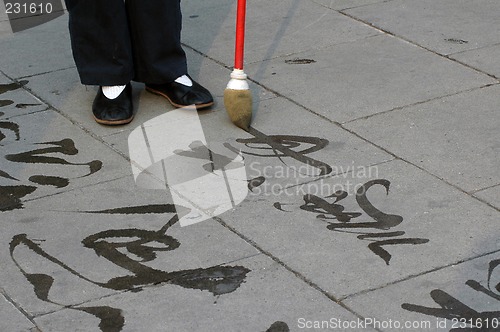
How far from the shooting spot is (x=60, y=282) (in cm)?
337

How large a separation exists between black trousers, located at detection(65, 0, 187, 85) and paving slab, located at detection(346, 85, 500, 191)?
948 millimetres

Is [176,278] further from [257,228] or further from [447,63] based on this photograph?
[447,63]

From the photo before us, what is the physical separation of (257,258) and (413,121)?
1.39 metres

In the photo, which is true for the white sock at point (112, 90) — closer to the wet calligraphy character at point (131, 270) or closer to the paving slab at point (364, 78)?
the paving slab at point (364, 78)

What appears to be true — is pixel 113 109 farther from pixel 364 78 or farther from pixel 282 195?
pixel 364 78

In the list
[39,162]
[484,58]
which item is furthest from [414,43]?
[39,162]

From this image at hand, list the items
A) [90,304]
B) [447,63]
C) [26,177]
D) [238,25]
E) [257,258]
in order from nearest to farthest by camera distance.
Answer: [90,304], [257,258], [26,177], [238,25], [447,63]

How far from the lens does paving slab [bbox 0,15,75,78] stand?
17.4 feet

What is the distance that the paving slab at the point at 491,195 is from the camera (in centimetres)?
384


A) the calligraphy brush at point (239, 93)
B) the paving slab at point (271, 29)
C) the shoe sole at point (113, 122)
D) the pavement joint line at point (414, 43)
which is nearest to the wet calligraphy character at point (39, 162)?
the shoe sole at point (113, 122)

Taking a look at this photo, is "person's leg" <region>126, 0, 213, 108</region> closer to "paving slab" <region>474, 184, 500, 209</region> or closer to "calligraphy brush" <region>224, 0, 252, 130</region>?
"calligraphy brush" <region>224, 0, 252, 130</region>

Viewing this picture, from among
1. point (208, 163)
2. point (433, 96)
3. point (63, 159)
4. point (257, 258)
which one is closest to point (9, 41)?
point (63, 159)

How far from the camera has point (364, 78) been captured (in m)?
5.02

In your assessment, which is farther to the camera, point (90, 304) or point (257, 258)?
point (257, 258)
